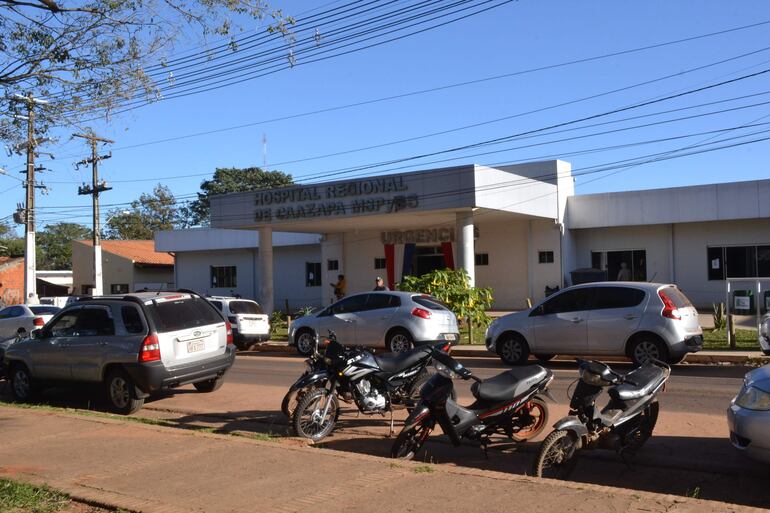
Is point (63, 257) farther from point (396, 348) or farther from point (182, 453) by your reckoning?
point (182, 453)

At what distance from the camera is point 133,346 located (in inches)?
430

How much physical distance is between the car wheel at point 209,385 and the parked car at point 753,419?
8.60m

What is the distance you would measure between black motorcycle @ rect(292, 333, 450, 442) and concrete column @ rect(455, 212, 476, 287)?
16103mm

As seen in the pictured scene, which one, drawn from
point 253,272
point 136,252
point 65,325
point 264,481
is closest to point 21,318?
point 65,325

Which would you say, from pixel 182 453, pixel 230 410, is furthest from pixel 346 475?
pixel 230 410

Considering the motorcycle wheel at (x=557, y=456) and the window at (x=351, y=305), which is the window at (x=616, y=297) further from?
the motorcycle wheel at (x=557, y=456)

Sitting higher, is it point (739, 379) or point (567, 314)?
point (567, 314)

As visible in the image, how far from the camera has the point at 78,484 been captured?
648cm

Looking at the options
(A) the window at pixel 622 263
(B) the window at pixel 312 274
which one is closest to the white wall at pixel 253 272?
(B) the window at pixel 312 274

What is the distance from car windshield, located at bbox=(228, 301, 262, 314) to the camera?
71.7ft

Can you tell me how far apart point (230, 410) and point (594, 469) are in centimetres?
576

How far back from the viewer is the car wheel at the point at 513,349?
1512 cm

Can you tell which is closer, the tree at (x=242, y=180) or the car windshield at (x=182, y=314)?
the car windshield at (x=182, y=314)

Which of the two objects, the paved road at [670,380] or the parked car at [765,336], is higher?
the parked car at [765,336]
